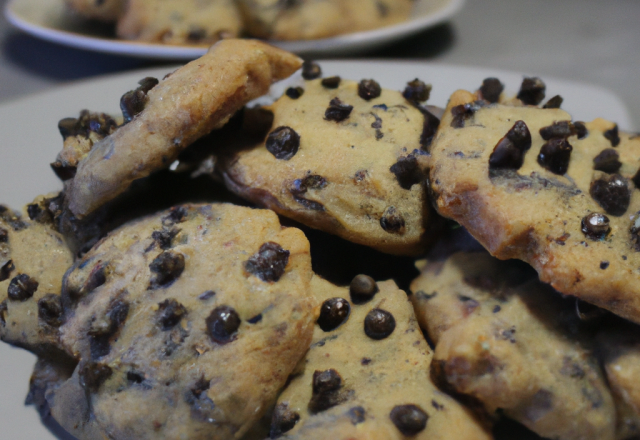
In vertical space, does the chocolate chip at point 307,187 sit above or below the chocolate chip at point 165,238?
below

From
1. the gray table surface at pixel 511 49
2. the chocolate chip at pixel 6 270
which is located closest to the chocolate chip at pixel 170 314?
the chocolate chip at pixel 6 270

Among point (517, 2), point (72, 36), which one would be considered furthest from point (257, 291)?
point (517, 2)

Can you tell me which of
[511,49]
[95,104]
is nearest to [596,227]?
[95,104]

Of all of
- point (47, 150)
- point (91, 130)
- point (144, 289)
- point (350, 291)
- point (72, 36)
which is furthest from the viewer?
point (72, 36)

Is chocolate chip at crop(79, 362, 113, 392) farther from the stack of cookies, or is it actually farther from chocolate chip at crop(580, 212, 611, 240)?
the stack of cookies

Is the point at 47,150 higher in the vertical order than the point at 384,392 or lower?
higher

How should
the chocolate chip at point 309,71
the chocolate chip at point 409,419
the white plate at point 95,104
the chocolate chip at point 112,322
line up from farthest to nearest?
1. the white plate at point 95,104
2. the chocolate chip at point 309,71
3. the chocolate chip at point 112,322
4. the chocolate chip at point 409,419

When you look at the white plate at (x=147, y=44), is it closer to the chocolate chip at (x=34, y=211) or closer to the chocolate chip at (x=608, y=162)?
the chocolate chip at (x=34, y=211)

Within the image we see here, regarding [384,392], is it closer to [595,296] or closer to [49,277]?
[595,296]
